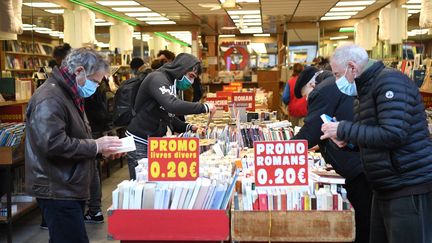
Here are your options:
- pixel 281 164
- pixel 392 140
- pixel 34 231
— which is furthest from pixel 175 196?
pixel 34 231

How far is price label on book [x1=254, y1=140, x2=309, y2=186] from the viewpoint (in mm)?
2904

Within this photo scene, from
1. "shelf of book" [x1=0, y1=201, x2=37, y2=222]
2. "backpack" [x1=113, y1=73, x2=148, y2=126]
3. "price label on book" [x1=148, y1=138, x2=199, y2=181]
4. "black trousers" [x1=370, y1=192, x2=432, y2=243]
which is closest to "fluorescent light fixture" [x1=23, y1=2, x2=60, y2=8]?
"backpack" [x1=113, y1=73, x2=148, y2=126]

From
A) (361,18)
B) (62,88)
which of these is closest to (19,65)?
(62,88)

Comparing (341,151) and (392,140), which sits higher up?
(392,140)

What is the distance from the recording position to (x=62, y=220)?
3164mm

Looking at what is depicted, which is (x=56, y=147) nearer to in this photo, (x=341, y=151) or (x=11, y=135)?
(x=341, y=151)

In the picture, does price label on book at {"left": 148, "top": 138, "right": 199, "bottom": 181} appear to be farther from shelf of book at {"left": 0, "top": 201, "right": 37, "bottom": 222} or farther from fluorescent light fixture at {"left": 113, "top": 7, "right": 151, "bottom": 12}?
fluorescent light fixture at {"left": 113, "top": 7, "right": 151, "bottom": 12}

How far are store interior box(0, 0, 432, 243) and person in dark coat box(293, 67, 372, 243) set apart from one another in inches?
18.8

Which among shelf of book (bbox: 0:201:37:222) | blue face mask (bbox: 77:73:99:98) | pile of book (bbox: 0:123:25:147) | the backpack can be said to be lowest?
shelf of book (bbox: 0:201:37:222)

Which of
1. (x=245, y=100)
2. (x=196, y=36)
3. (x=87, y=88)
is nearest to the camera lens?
(x=87, y=88)

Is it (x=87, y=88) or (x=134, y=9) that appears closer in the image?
(x=87, y=88)

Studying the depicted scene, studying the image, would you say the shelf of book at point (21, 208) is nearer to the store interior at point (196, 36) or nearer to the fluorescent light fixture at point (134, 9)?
the store interior at point (196, 36)

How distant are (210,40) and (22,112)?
17.3 meters

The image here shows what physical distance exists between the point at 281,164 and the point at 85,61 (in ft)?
4.45
